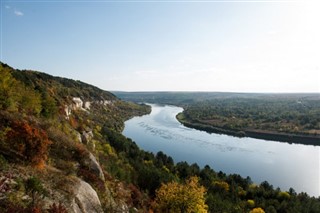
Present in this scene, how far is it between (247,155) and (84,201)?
88258 millimetres

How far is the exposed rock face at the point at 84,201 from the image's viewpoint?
1572 centimetres

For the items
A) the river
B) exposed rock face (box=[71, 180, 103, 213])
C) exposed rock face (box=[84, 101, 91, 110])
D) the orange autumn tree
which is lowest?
the river

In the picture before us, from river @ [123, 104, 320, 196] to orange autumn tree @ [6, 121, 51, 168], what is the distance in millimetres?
65053

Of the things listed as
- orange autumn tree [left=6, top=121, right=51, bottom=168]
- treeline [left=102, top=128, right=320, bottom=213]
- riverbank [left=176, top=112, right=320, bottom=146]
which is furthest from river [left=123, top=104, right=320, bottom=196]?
orange autumn tree [left=6, top=121, right=51, bottom=168]

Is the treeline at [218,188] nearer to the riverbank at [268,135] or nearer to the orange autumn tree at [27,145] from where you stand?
the orange autumn tree at [27,145]

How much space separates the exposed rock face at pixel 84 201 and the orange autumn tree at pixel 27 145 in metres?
2.81

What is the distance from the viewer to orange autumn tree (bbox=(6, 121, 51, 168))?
693 inches

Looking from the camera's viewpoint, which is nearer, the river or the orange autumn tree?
the orange autumn tree

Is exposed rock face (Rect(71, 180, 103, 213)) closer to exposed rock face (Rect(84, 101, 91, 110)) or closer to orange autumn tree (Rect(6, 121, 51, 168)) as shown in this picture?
orange autumn tree (Rect(6, 121, 51, 168))

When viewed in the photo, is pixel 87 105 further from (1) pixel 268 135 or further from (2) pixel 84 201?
(2) pixel 84 201

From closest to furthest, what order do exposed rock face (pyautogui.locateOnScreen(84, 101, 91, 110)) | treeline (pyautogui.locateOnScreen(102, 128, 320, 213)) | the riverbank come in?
treeline (pyautogui.locateOnScreen(102, 128, 320, 213)) → exposed rock face (pyautogui.locateOnScreen(84, 101, 91, 110)) → the riverbank

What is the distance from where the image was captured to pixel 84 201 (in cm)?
1658

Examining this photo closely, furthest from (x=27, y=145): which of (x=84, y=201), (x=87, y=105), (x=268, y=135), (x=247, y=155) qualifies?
(x=268, y=135)

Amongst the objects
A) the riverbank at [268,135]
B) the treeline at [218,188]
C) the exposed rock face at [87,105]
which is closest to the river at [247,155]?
the riverbank at [268,135]
